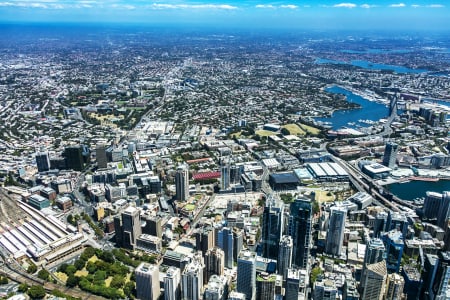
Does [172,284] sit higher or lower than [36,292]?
higher

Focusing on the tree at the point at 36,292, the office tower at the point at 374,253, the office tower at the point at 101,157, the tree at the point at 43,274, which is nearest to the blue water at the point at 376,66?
the office tower at the point at 101,157

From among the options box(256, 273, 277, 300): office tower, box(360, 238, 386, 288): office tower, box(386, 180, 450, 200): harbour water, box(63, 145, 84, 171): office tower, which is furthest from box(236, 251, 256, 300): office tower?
box(63, 145, 84, 171): office tower

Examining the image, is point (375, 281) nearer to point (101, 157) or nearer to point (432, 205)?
point (432, 205)

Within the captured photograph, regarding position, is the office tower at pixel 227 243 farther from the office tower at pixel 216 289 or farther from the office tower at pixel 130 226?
the office tower at pixel 130 226

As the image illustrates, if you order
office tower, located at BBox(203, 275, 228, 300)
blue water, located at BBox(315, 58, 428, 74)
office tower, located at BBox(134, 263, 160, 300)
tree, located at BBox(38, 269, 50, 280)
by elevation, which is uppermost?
blue water, located at BBox(315, 58, 428, 74)

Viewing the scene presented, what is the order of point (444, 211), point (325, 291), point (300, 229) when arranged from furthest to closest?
point (444, 211) < point (300, 229) < point (325, 291)

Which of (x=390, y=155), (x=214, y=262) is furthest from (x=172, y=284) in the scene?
(x=390, y=155)

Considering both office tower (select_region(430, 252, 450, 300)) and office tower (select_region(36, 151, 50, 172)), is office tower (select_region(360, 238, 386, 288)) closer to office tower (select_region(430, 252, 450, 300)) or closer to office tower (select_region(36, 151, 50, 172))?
office tower (select_region(430, 252, 450, 300))
